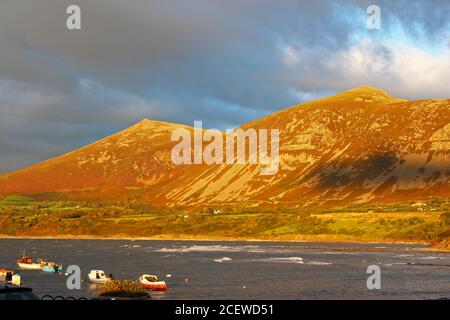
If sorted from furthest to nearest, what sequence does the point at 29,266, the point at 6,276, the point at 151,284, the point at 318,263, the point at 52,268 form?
the point at 318,263
the point at 29,266
the point at 52,268
the point at 6,276
the point at 151,284

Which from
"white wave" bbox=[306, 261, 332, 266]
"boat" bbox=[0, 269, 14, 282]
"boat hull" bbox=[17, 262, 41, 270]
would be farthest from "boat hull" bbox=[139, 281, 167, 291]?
"white wave" bbox=[306, 261, 332, 266]

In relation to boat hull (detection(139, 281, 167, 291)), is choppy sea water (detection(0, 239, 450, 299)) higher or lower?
lower

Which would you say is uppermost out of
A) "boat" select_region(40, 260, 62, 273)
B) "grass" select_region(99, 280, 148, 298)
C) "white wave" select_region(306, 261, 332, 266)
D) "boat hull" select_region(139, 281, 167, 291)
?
"grass" select_region(99, 280, 148, 298)

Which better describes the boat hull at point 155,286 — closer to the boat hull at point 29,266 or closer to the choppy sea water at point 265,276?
the choppy sea water at point 265,276

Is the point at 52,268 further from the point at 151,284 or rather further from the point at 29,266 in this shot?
the point at 151,284

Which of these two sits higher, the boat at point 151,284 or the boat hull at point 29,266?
the boat at point 151,284

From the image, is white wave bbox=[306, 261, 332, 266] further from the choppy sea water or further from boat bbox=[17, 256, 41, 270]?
boat bbox=[17, 256, 41, 270]

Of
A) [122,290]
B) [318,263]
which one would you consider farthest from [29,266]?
[122,290]

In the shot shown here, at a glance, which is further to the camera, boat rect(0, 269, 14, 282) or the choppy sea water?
boat rect(0, 269, 14, 282)

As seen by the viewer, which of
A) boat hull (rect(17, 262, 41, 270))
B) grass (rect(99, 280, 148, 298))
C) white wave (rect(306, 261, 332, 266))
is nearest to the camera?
grass (rect(99, 280, 148, 298))

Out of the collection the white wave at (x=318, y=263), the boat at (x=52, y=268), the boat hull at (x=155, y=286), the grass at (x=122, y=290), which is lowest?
the white wave at (x=318, y=263)

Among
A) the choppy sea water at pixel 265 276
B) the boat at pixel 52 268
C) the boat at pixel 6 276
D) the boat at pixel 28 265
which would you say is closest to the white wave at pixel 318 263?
the choppy sea water at pixel 265 276
